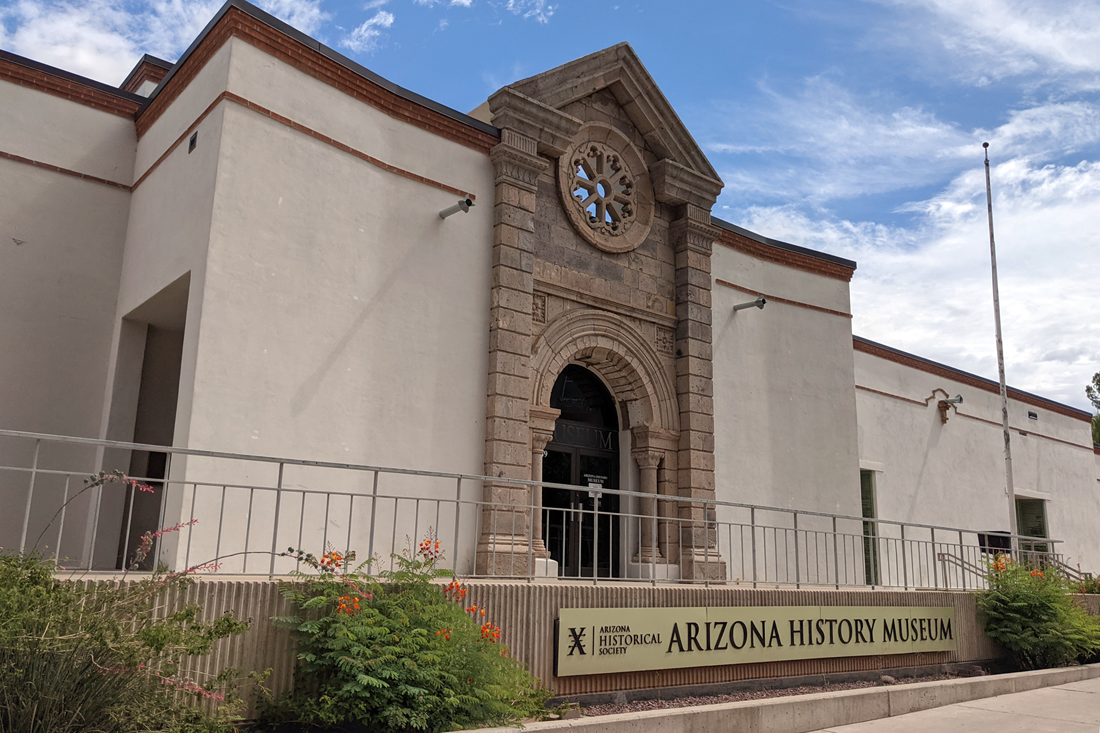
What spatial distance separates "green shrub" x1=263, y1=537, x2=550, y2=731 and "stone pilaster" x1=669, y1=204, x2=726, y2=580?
600 centimetres

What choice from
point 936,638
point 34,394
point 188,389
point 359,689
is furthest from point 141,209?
point 936,638

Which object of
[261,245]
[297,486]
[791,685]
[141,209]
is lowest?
[791,685]

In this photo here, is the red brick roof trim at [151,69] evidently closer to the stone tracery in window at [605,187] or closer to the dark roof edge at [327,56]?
the dark roof edge at [327,56]

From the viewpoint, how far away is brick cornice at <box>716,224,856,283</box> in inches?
548

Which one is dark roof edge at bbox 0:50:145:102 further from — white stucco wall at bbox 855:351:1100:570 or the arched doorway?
white stucco wall at bbox 855:351:1100:570

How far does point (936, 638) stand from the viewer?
34.0ft

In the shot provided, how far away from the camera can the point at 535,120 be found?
1131 cm

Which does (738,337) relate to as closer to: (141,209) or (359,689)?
(141,209)

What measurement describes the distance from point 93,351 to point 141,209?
1842mm

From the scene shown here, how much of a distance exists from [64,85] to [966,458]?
772 inches

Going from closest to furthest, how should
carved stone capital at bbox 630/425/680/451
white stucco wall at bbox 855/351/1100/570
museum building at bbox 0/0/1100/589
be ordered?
museum building at bbox 0/0/1100/589
carved stone capital at bbox 630/425/680/451
white stucco wall at bbox 855/351/1100/570

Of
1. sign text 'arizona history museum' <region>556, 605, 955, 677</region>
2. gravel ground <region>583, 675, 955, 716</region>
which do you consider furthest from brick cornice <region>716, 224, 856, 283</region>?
gravel ground <region>583, 675, 955, 716</region>

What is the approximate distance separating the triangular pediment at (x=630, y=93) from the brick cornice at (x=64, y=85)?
526 cm

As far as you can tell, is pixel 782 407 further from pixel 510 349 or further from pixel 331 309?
pixel 331 309
